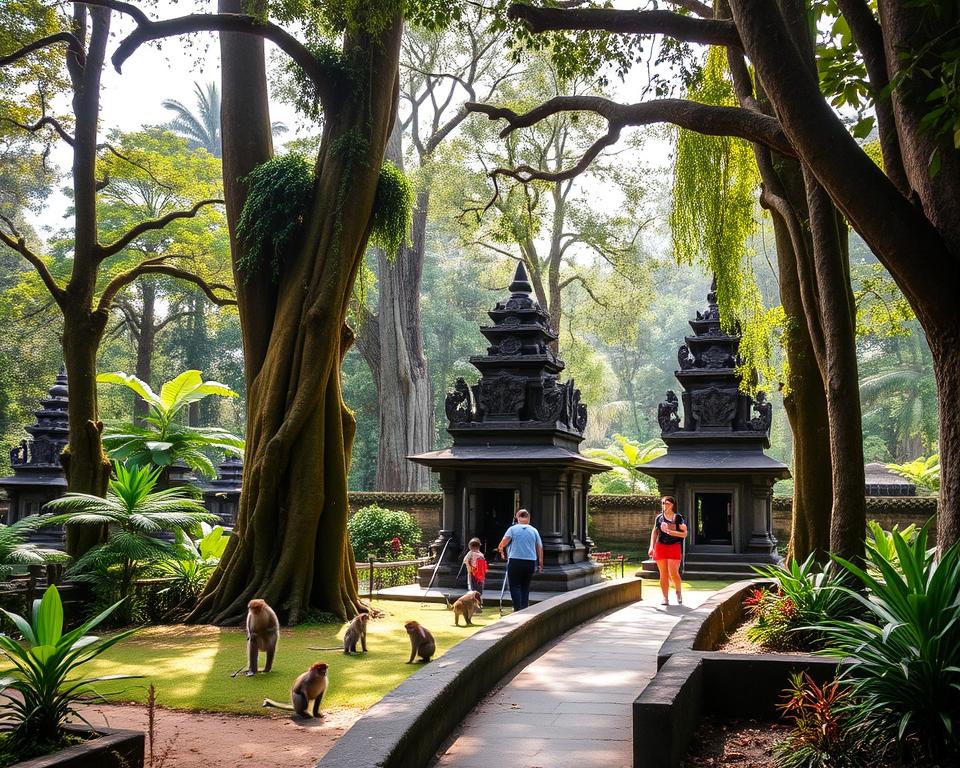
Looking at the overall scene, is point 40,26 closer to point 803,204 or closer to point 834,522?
point 803,204

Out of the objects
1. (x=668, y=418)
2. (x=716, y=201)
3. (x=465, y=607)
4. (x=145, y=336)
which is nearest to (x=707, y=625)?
(x=465, y=607)

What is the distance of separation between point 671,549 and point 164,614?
6.91 meters

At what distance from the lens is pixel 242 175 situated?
46.0 ft

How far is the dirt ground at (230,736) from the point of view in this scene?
6059mm

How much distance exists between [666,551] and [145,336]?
90.8 ft

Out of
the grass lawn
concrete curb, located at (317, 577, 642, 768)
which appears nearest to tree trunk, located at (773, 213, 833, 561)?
concrete curb, located at (317, 577, 642, 768)

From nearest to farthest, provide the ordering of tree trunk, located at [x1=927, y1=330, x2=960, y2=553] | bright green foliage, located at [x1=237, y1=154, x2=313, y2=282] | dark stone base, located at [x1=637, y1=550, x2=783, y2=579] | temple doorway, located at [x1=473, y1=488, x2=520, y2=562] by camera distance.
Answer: tree trunk, located at [x1=927, y1=330, x2=960, y2=553]
bright green foliage, located at [x1=237, y1=154, x2=313, y2=282]
temple doorway, located at [x1=473, y1=488, x2=520, y2=562]
dark stone base, located at [x1=637, y1=550, x2=783, y2=579]

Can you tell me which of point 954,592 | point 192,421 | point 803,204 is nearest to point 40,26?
point 803,204

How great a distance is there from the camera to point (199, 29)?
12.0m

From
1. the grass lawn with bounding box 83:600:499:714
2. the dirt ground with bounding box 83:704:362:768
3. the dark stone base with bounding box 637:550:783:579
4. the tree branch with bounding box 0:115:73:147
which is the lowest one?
the dark stone base with bounding box 637:550:783:579

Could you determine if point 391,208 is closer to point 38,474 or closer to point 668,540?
point 668,540

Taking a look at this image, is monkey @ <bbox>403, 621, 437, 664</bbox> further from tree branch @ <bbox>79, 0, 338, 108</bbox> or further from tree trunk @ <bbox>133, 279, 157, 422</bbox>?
tree trunk @ <bbox>133, 279, 157, 422</bbox>

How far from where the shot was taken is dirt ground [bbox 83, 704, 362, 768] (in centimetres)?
606

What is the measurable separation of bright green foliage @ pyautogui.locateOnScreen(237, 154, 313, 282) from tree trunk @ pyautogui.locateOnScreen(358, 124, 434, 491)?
15951 mm
